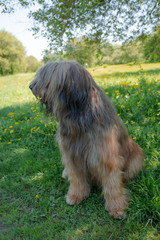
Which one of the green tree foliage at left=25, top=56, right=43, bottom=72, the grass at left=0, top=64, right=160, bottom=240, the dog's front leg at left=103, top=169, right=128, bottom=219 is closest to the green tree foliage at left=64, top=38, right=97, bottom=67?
the grass at left=0, top=64, right=160, bottom=240

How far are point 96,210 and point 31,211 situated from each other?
84cm

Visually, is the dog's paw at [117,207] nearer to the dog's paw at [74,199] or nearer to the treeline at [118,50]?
the dog's paw at [74,199]

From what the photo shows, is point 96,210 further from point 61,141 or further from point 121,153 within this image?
point 61,141

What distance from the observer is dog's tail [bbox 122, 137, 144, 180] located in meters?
2.69

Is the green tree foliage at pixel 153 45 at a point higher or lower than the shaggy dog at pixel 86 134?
higher

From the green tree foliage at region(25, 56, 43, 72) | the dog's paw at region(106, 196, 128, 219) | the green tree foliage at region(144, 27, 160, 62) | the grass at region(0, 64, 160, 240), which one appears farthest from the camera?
the green tree foliage at region(25, 56, 43, 72)

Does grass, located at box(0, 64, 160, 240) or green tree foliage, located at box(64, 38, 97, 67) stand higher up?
green tree foliage, located at box(64, 38, 97, 67)

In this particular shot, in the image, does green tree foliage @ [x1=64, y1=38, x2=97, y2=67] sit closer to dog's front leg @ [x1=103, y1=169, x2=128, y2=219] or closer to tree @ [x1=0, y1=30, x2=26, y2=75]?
dog's front leg @ [x1=103, y1=169, x2=128, y2=219]

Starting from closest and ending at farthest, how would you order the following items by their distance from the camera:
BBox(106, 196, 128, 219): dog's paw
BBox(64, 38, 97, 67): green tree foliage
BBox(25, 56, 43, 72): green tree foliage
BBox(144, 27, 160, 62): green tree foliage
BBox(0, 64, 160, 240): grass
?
BBox(0, 64, 160, 240): grass < BBox(106, 196, 128, 219): dog's paw < BBox(64, 38, 97, 67): green tree foliage < BBox(144, 27, 160, 62): green tree foliage < BBox(25, 56, 43, 72): green tree foliage

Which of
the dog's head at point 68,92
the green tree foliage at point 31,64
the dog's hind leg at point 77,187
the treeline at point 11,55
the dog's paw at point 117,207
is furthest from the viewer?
the green tree foliage at point 31,64

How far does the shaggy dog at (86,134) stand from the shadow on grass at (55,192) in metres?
0.17

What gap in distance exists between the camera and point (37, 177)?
126 inches

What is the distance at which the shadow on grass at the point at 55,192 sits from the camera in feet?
7.35

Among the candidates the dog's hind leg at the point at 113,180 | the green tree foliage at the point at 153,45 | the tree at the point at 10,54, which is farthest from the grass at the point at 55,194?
the tree at the point at 10,54
